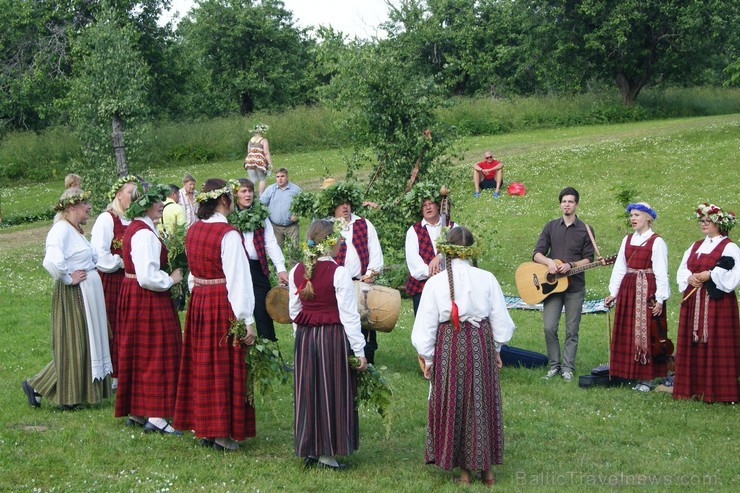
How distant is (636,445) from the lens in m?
6.76

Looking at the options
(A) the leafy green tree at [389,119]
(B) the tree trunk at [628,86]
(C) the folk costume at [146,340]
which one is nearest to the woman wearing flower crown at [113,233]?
(C) the folk costume at [146,340]

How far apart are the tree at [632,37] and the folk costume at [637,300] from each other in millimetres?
26838

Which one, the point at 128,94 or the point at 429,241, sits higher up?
the point at 128,94

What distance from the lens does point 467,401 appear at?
5750 mm

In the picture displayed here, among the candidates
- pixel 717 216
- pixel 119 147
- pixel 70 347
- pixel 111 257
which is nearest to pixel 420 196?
pixel 717 216

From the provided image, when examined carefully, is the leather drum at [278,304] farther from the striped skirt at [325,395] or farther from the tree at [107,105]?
the tree at [107,105]

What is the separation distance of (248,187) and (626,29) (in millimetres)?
28255

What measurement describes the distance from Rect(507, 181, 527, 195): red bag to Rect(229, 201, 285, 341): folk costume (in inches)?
473

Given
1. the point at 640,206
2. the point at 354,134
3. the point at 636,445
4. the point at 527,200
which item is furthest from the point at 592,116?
the point at 636,445

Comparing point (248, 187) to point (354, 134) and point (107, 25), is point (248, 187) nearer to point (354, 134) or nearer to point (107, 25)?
point (354, 134)

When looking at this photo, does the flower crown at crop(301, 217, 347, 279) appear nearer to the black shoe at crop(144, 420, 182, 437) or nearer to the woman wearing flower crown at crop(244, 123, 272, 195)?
the black shoe at crop(144, 420, 182, 437)

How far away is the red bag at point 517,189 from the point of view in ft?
66.1

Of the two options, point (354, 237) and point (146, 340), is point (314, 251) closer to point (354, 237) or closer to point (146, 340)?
point (146, 340)

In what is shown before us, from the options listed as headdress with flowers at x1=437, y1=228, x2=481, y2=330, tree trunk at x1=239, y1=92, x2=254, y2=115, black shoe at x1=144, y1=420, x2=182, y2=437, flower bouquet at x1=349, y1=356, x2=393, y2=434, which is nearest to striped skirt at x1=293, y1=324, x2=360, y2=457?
flower bouquet at x1=349, y1=356, x2=393, y2=434
